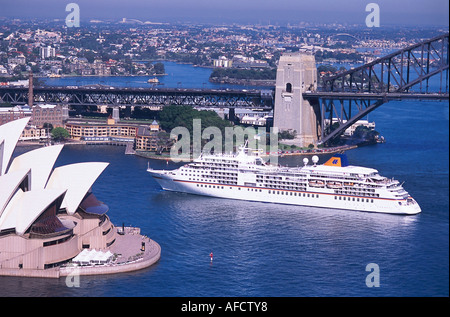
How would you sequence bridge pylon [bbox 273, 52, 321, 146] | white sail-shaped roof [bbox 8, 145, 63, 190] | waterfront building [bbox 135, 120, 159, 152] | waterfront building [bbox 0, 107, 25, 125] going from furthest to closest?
1. waterfront building [bbox 0, 107, 25, 125]
2. bridge pylon [bbox 273, 52, 321, 146]
3. waterfront building [bbox 135, 120, 159, 152]
4. white sail-shaped roof [bbox 8, 145, 63, 190]

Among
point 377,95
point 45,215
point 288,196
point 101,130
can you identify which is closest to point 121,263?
point 45,215

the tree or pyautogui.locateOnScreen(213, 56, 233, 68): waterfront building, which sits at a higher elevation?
pyautogui.locateOnScreen(213, 56, 233, 68): waterfront building

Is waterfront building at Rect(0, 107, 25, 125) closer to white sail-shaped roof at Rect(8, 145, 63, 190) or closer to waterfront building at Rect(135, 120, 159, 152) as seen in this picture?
waterfront building at Rect(135, 120, 159, 152)

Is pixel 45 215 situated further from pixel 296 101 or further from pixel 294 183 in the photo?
pixel 296 101

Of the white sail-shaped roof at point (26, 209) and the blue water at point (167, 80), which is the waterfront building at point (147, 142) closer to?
the white sail-shaped roof at point (26, 209)

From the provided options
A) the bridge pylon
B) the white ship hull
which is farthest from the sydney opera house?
the bridge pylon

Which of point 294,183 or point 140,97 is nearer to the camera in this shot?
point 294,183

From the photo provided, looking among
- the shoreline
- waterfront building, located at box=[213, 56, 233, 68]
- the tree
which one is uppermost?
waterfront building, located at box=[213, 56, 233, 68]

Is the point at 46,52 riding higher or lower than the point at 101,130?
higher
